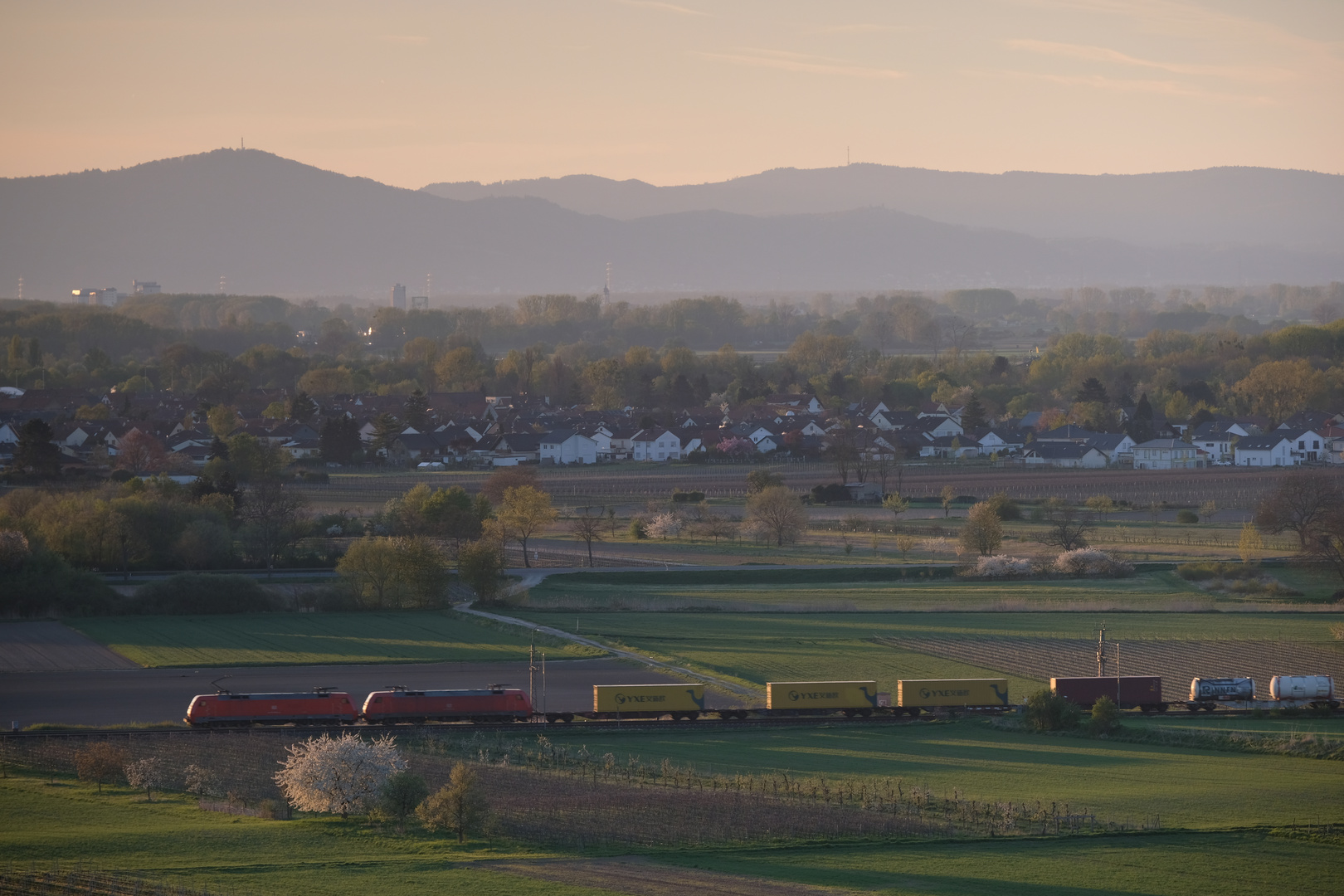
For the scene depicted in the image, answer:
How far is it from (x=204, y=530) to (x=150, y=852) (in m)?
31.5

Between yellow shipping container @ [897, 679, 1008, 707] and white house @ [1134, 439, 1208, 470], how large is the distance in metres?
53.8

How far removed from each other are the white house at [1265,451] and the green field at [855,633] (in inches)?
1622

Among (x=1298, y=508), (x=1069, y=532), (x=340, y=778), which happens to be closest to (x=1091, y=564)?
(x=1069, y=532)

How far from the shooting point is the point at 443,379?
4727 inches

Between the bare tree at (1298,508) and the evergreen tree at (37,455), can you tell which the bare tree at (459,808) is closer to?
the bare tree at (1298,508)

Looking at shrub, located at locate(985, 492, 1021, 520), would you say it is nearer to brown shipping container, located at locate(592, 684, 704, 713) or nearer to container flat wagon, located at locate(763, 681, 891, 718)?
container flat wagon, located at locate(763, 681, 891, 718)

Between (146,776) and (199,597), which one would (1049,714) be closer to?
(146,776)

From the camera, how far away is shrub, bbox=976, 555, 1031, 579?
4791 centimetres

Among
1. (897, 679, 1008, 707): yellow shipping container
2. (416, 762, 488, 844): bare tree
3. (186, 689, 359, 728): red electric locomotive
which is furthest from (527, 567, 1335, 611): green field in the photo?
(416, 762, 488, 844): bare tree

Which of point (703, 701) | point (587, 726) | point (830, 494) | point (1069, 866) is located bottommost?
point (587, 726)

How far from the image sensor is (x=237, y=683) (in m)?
32.8

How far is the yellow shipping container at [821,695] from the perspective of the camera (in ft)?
97.0

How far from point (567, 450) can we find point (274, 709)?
5542 cm

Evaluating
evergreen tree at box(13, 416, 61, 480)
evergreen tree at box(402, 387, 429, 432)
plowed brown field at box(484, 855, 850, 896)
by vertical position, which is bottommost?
plowed brown field at box(484, 855, 850, 896)
